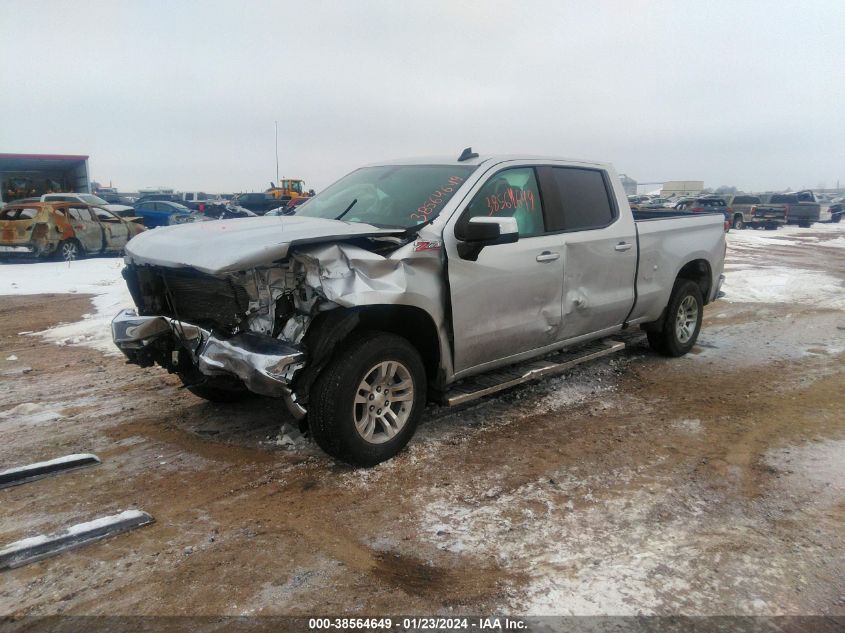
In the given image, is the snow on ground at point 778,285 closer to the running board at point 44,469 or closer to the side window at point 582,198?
the side window at point 582,198

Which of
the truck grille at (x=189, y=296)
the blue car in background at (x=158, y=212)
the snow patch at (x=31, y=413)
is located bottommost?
the snow patch at (x=31, y=413)

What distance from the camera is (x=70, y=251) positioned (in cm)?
1466

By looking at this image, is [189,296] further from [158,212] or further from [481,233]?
[158,212]

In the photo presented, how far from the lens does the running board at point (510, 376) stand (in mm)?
4246

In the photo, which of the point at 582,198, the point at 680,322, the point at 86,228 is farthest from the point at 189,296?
the point at 86,228

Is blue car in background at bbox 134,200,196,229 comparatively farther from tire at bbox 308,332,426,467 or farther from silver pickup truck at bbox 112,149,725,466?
tire at bbox 308,332,426,467

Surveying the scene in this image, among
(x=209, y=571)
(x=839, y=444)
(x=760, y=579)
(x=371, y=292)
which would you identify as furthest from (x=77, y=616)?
(x=839, y=444)

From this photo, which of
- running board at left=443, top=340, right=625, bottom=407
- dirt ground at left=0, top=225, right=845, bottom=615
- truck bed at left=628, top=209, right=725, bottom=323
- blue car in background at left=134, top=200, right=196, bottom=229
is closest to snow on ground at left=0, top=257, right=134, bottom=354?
dirt ground at left=0, top=225, right=845, bottom=615

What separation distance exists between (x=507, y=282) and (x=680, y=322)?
3068 millimetres

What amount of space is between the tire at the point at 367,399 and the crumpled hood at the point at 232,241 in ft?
2.22

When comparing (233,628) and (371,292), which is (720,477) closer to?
(371,292)

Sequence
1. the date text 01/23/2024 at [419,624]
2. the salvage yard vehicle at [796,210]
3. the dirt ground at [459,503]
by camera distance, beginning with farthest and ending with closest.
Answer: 1. the salvage yard vehicle at [796,210]
2. the dirt ground at [459,503]
3. the date text 01/23/2024 at [419,624]

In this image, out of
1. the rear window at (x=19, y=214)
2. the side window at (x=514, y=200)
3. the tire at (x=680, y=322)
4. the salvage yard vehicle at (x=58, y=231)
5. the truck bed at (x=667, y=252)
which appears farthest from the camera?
the rear window at (x=19, y=214)

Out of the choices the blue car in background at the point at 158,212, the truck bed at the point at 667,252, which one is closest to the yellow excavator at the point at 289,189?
the blue car in background at the point at 158,212
